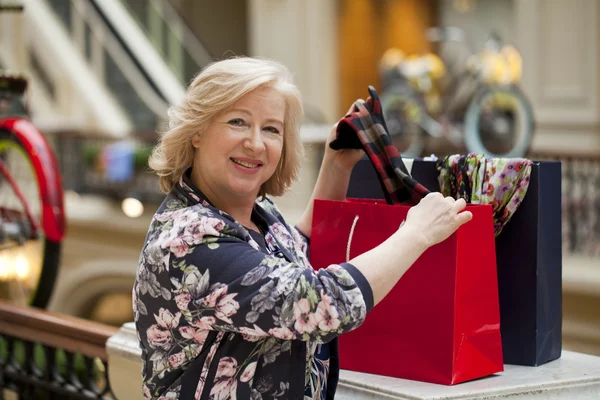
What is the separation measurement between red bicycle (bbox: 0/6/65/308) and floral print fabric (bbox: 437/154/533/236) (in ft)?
8.35

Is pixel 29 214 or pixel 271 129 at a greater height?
pixel 271 129

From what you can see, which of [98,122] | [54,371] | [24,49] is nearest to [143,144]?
[98,122]

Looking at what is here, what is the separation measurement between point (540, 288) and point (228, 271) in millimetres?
644

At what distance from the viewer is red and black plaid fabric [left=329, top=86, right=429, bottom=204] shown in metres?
1.65

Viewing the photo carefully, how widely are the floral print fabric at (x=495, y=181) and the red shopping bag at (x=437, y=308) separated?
0.32 ft

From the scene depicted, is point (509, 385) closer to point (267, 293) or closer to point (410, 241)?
point (410, 241)

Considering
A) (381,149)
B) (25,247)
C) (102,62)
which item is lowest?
(25,247)

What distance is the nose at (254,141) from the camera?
155 centimetres

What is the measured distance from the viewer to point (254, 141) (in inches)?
61.1

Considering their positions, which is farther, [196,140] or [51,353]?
[51,353]

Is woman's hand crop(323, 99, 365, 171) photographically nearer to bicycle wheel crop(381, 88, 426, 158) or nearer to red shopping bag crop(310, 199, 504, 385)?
red shopping bag crop(310, 199, 504, 385)

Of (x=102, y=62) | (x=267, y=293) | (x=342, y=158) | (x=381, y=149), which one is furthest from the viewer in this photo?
(x=102, y=62)

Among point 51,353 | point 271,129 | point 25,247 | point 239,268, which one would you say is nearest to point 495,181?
point 271,129

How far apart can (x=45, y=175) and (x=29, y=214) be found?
35 centimetres
